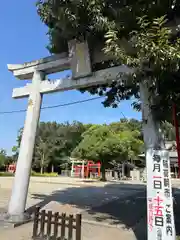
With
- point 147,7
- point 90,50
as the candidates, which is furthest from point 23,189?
point 147,7

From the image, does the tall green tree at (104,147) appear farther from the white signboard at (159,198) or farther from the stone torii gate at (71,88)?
the white signboard at (159,198)

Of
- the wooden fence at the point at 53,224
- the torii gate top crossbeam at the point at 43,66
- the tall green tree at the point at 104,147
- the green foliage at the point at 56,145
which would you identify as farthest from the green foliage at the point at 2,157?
the wooden fence at the point at 53,224

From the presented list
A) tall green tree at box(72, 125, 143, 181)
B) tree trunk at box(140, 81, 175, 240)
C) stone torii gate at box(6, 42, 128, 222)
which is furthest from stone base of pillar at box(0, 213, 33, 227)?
tall green tree at box(72, 125, 143, 181)

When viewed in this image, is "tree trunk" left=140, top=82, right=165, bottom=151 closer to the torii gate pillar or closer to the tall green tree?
the torii gate pillar

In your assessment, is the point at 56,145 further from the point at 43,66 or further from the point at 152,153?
the point at 152,153

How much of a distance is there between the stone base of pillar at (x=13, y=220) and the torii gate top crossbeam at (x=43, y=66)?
4.14m

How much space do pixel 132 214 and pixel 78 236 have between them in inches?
150

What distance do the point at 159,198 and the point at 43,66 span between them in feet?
16.4

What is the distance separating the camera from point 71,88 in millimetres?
6844

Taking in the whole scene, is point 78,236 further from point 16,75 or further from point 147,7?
point 16,75

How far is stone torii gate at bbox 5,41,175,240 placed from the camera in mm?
4508

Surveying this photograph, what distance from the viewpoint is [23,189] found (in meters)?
6.65

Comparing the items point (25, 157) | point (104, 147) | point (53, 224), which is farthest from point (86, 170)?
point (53, 224)

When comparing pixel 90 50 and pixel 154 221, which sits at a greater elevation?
pixel 90 50
